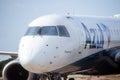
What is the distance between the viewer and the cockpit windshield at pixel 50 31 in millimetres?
20595

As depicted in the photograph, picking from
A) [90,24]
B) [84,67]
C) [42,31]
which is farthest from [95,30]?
[42,31]

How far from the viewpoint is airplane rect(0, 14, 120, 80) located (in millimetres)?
19469

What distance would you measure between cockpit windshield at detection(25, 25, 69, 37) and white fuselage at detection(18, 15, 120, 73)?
95 mm

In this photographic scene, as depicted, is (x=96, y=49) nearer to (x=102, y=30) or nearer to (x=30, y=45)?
(x=102, y=30)

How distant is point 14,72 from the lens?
25.5 meters

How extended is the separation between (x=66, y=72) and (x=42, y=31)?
2385mm

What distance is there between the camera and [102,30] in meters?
24.8

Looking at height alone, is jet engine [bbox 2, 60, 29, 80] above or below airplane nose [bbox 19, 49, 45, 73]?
below

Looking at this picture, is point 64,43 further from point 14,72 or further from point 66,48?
point 14,72

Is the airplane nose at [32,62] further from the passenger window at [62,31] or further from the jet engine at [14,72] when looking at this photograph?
the jet engine at [14,72]

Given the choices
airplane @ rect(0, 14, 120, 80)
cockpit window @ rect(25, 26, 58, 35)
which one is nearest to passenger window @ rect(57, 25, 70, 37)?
airplane @ rect(0, 14, 120, 80)

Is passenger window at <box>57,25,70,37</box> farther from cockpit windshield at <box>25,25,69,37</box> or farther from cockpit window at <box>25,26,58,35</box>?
cockpit window at <box>25,26,58,35</box>

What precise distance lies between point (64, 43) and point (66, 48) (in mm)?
246

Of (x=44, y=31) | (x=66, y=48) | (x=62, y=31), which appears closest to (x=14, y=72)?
(x=44, y=31)
